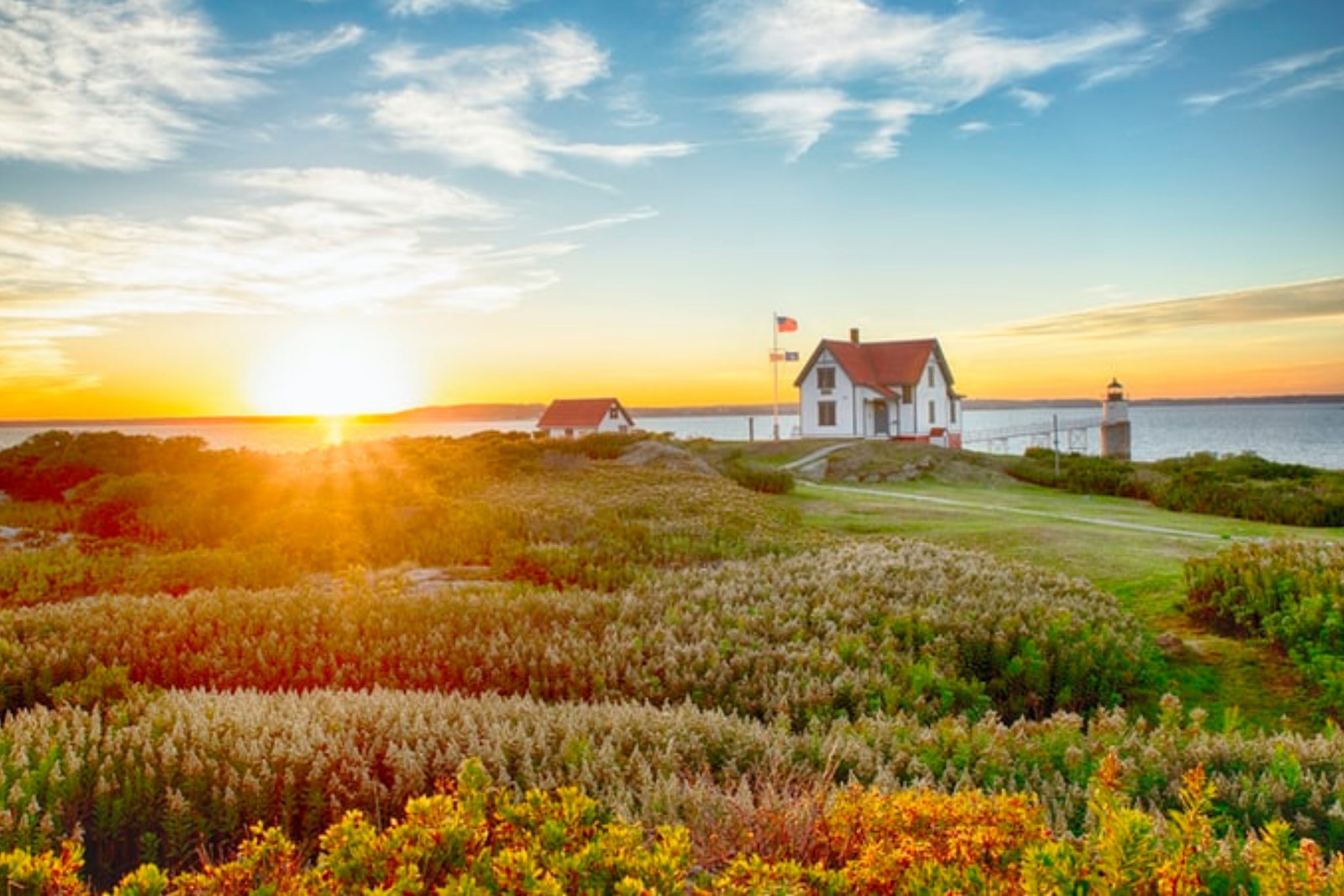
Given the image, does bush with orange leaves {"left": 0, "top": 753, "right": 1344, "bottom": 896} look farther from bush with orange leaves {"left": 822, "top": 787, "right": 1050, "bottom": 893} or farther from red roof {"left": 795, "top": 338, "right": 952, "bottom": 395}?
red roof {"left": 795, "top": 338, "right": 952, "bottom": 395}

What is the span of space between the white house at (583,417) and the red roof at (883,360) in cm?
1906

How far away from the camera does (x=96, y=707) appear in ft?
19.7

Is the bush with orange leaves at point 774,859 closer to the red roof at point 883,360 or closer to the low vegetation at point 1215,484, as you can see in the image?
the low vegetation at point 1215,484

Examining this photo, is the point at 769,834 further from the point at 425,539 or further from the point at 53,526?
the point at 53,526

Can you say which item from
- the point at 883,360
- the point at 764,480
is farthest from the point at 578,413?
the point at 764,480

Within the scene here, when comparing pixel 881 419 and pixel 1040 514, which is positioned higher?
pixel 881 419

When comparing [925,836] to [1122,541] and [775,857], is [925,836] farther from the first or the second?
[1122,541]

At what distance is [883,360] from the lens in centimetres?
6353

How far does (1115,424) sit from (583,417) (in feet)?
124

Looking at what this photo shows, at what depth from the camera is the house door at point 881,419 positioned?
201 ft

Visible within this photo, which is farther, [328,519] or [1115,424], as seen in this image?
[1115,424]

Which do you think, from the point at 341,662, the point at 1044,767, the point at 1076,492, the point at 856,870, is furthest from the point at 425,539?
the point at 1076,492

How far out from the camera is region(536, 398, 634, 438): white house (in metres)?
75.6

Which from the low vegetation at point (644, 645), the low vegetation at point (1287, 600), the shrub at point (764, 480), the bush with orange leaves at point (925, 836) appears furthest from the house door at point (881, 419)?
the bush with orange leaves at point (925, 836)
